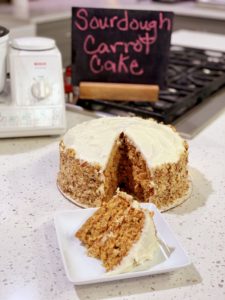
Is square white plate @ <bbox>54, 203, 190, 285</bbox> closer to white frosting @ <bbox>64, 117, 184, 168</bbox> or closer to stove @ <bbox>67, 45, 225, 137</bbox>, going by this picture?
white frosting @ <bbox>64, 117, 184, 168</bbox>

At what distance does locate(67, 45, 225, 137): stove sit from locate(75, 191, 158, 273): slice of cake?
0.59 meters

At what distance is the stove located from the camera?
4.88 feet

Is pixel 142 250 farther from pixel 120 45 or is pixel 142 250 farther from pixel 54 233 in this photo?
pixel 120 45

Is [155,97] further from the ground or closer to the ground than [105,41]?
closer to the ground

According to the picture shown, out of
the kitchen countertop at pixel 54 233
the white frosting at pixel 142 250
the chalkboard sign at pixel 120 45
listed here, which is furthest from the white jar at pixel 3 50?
the white frosting at pixel 142 250

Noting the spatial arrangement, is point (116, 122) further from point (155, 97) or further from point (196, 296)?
point (196, 296)

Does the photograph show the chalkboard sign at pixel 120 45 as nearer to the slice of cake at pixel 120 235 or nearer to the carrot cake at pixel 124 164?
the carrot cake at pixel 124 164

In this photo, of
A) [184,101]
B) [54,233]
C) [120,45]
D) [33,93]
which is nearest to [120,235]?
[54,233]

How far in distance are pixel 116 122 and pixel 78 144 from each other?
0.14m

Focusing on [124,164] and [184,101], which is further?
[184,101]

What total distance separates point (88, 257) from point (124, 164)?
1.12ft

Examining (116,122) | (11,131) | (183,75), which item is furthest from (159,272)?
(183,75)

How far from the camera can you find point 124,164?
116 cm

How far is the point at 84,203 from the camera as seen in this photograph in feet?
3.51
